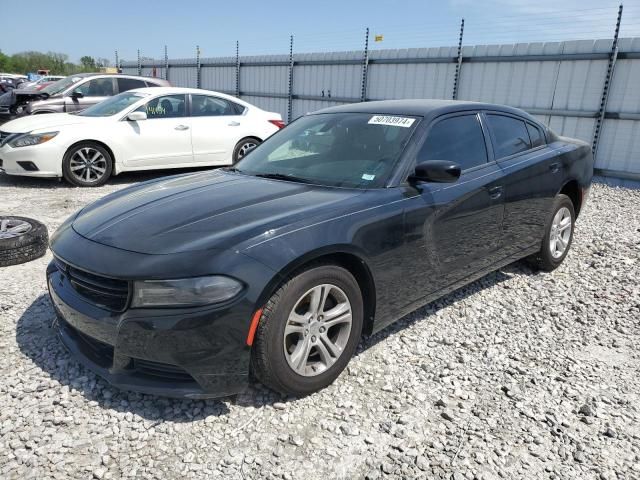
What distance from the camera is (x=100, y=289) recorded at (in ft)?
8.16

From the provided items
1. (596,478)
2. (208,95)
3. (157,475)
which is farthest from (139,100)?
(596,478)

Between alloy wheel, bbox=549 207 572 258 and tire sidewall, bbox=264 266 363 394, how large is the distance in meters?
2.61

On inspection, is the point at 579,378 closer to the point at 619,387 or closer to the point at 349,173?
the point at 619,387

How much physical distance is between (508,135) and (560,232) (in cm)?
122

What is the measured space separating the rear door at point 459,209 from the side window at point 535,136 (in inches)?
31.6

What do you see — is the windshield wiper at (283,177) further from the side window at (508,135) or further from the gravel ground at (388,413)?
the side window at (508,135)

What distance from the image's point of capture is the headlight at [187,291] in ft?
7.51

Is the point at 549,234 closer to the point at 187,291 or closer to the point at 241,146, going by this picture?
the point at 187,291

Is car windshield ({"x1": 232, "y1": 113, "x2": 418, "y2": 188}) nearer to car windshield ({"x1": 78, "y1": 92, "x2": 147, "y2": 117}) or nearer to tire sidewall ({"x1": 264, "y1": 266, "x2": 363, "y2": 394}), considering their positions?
tire sidewall ({"x1": 264, "y1": 266, "x2": 363, "y2": 394})

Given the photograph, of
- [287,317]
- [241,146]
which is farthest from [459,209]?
[241,146]

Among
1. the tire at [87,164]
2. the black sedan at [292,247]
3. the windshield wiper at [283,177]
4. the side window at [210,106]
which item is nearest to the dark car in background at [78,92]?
the side window at [210,106]

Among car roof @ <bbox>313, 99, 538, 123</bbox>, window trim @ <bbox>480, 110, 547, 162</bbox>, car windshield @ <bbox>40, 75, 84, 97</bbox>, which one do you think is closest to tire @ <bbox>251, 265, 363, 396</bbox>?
car roof @ <bbox>313, 99, 538, 123</bbox>

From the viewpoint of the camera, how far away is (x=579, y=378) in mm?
3010

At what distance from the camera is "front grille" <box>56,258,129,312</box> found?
7.90 feet
